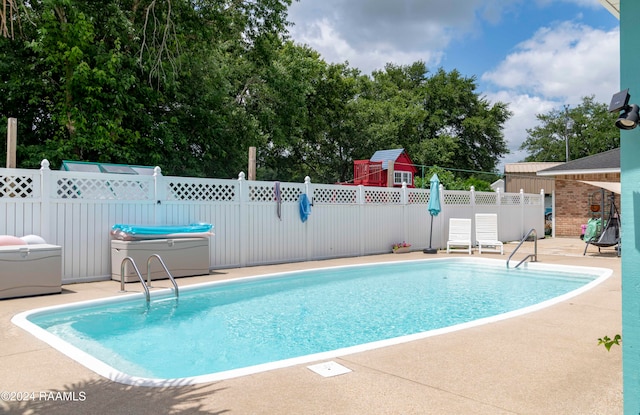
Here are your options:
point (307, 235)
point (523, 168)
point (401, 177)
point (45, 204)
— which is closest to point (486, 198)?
point (401, 177)

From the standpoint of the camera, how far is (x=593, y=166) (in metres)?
15.5

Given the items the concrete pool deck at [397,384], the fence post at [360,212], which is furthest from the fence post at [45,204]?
the fence post at [360,212]

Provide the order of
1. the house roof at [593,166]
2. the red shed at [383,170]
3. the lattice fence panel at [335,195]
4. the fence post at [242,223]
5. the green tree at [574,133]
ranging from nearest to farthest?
1. the fence post at [242,223]
2. the lattice fence panel at [335,195]
3. the house roof at [593,166]
4. the red shed at [383,170]
5. the green tree at [574,133]

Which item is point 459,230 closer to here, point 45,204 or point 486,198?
point 486,198

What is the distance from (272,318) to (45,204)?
3936 millimetres

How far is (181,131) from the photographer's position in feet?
52.7

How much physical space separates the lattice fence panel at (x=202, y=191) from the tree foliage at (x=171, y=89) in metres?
2.10

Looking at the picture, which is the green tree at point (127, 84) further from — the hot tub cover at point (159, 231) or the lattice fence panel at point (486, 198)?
the lattice fence panel at point (486, 198)

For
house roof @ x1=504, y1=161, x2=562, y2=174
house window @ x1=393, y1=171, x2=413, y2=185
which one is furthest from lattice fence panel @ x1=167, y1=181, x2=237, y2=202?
house roof @ x1=504, y1=161, x2=562, y2=174

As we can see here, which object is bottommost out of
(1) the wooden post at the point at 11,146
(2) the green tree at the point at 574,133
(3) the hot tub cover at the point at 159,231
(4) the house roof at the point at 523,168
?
(3) the hot tub cover at the point at 159,231

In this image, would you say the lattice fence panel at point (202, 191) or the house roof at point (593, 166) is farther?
the house roof at point (593, 166)

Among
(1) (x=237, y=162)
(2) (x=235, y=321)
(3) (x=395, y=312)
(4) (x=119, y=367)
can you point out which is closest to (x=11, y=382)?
(4) (x=119, y=367)

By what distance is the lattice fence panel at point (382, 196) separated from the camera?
42.3ft

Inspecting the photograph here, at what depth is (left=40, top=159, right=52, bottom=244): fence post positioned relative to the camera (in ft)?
24.3
